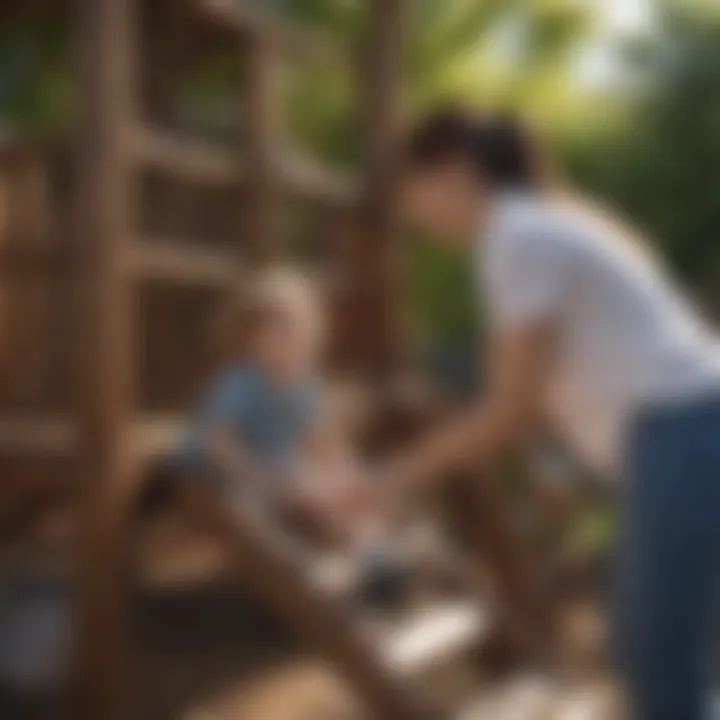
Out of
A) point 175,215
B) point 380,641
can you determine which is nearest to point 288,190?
point 175,215

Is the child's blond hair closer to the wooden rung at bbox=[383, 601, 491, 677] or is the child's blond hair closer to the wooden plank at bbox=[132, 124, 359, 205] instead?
the wooden plank at bbox=[132, 124, 359, 205]

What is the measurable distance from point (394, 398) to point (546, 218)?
1176 mm

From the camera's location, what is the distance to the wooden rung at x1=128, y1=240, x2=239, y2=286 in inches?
83.0

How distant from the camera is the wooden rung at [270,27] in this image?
2383 mm

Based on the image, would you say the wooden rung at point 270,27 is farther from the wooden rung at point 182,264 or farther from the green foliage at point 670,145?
the green foliage at point 670,145

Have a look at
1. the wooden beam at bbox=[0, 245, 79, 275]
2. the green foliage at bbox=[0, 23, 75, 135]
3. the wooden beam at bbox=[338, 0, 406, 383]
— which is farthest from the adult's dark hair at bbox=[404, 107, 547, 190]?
the green foliage at bbox=[0, 23, 75, 135]

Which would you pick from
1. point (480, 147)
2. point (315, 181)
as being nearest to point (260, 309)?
point (315, 181)

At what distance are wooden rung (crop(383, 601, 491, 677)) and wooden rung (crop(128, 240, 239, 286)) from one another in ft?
2.04

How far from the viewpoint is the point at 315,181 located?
264 cm

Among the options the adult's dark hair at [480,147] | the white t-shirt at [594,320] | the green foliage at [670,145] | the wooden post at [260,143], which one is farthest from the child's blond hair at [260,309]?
the green foliage at [670,145]

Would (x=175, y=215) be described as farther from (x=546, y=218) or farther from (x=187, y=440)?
(x=546, y=218)

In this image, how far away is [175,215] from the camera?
8.93 ft

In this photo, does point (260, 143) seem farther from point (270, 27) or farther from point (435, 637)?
point (435, 637)

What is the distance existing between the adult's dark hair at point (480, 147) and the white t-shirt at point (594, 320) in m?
0.10
